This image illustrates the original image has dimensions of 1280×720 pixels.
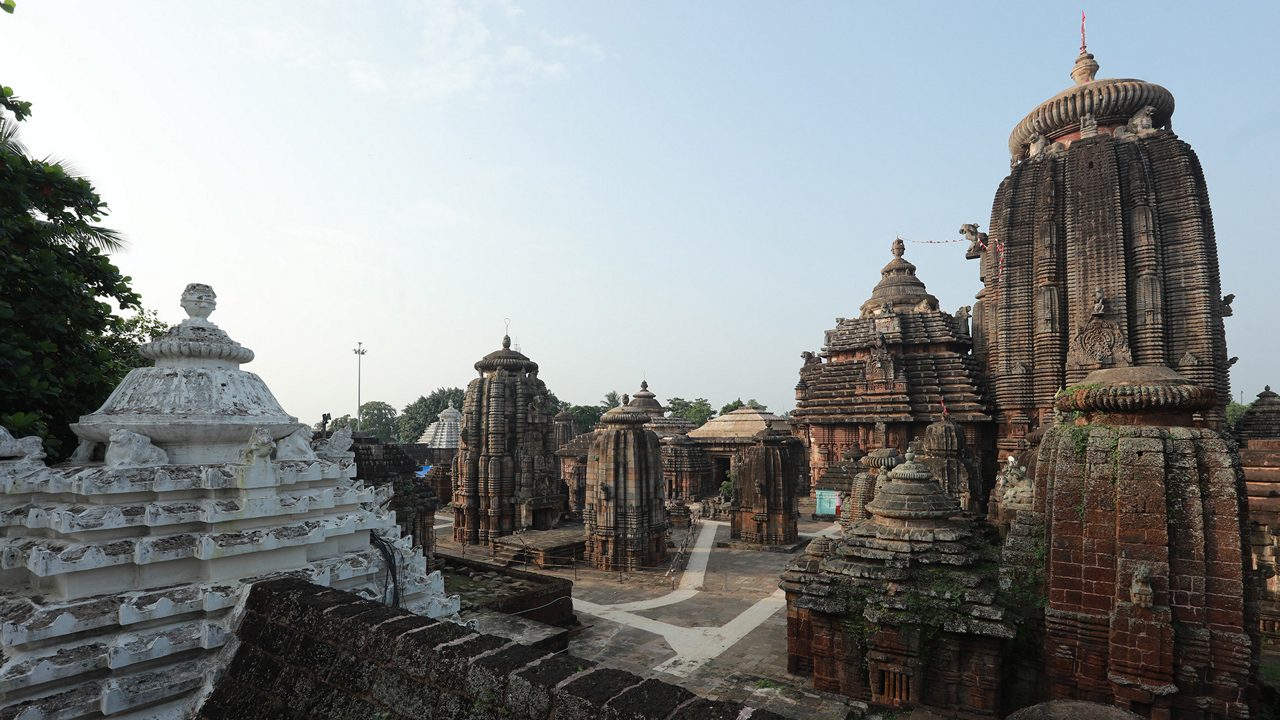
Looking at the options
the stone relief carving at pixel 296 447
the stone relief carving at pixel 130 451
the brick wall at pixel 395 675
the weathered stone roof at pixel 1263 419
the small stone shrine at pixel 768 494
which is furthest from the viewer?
the weathered stone roof at pixel 1263 419

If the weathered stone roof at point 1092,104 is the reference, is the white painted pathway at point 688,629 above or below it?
below

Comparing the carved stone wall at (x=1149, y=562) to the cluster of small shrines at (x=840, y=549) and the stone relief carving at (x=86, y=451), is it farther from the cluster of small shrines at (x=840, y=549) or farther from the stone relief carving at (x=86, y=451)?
the stone relief carving at (x=86, y=451)

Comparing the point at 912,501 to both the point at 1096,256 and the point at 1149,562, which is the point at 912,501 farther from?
the point at 1096,256

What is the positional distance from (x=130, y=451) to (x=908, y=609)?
350 inches

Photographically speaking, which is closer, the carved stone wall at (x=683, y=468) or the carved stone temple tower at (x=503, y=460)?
the carved stone temple tower at (x=503, y=460)

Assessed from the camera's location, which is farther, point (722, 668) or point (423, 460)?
point (423, 460)

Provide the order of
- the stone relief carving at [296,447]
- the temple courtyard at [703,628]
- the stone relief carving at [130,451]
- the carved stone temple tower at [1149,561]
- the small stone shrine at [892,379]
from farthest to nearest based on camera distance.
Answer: the small stone shrine at [892,379] → the temple courtyard at [703,628] → the carved stone temple tower at [1149,561] → the stone relief carving at [296,447] → the stone relief carving at [130,451]

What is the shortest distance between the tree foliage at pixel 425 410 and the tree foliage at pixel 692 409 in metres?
28.9

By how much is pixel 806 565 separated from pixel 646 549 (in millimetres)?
10491

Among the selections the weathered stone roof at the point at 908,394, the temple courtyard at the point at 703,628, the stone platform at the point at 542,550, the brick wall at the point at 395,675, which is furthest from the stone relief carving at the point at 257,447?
the weathered stone roof at the point at 908,394

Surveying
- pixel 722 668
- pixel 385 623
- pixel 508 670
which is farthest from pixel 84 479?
pixel 722 668

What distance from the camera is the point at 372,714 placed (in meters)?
3.08

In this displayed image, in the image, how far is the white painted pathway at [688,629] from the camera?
11891mm

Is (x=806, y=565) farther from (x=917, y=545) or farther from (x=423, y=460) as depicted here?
(x=423, y=460)
